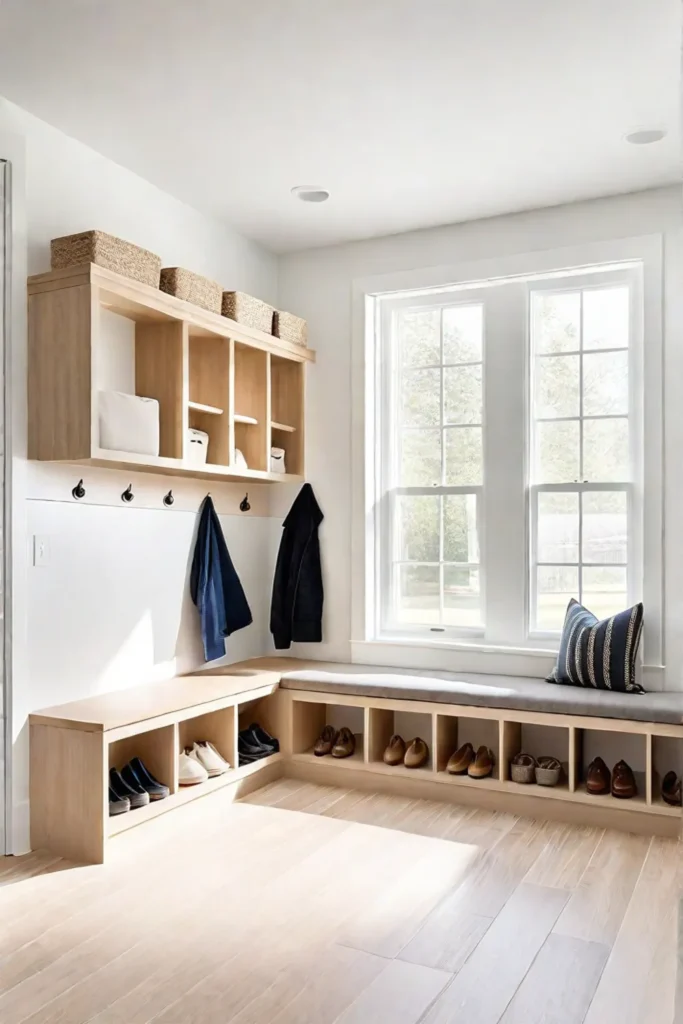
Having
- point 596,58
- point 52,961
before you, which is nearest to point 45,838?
point 52,961

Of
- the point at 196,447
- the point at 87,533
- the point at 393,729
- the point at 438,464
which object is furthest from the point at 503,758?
the point at 87,533

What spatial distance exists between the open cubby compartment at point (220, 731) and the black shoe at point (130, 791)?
50 centimetres

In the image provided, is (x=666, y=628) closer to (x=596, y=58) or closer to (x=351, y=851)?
(x=351, y=851)

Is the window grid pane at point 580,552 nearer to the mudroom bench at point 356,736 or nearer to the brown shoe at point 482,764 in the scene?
the mudroom bench at point 356,736

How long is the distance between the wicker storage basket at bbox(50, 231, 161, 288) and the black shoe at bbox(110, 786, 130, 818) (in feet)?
6.66

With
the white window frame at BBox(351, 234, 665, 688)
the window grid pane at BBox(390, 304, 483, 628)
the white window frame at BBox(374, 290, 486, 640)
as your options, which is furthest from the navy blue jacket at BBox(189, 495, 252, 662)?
the window grid pane at BBox(390, 304, 483, 628)

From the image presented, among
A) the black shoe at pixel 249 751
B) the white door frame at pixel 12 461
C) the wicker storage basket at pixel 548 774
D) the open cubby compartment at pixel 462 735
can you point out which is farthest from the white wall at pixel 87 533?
the wicker storage basket at pixel 548 774

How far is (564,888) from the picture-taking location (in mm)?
3027

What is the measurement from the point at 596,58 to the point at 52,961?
330 cm

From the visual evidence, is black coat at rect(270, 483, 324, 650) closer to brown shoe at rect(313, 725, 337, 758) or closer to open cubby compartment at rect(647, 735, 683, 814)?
brown shoe at rect(313, 725, 337, 758)

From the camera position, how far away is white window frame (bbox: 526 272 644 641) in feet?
13.8

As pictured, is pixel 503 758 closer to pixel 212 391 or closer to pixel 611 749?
pixel 611 749

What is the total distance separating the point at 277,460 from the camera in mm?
4660

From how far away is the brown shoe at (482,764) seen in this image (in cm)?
397
